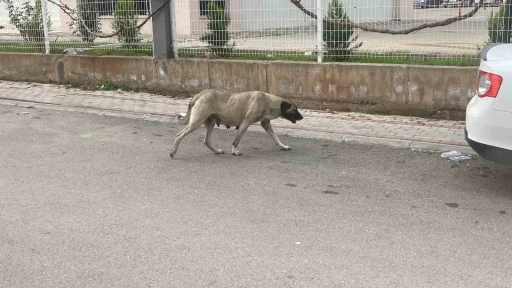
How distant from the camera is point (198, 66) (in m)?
10.4

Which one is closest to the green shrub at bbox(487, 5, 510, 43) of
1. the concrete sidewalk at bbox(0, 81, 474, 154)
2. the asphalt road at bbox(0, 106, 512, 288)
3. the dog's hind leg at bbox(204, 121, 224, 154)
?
the concrete sidewalk at bbox(0, 81, 474, 154)

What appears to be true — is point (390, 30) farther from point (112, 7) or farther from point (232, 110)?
point (112, 7)

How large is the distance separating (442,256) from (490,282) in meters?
0.46

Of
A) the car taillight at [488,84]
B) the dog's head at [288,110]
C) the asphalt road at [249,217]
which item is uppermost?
the car taillight at [488,84]

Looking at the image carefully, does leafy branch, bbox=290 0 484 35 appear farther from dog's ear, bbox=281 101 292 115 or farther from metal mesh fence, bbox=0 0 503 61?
dog's ear, bbox=281 101 292 115

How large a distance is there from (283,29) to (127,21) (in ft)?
11.9

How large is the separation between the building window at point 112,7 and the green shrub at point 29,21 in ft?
4.24

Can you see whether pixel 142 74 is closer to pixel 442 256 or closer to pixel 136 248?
pixel 136 248

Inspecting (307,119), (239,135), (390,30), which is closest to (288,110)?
(239,135)

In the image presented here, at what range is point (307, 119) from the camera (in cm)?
891

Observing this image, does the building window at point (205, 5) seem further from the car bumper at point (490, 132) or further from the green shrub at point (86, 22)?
the car bumper at point (490, 132)

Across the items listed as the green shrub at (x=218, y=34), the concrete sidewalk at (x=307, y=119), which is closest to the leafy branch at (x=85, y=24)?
the green shrub at (x=218, y=34)

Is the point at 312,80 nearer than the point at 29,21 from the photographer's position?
Yes

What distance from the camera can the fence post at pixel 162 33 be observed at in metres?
10.8
